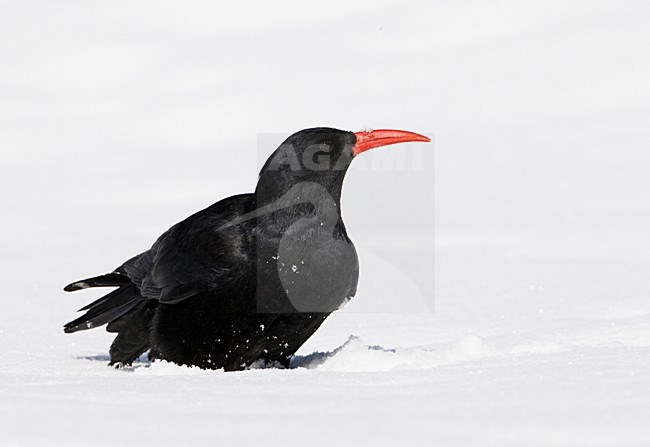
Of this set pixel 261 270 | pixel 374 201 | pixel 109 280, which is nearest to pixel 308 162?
pixel 261 270

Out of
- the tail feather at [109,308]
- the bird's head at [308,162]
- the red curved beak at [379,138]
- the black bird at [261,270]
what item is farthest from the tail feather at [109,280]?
the red curved beak at [379,138]

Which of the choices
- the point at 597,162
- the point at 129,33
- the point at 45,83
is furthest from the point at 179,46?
the point at 597,162

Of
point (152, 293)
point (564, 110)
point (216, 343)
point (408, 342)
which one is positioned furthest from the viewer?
point (564, 110)

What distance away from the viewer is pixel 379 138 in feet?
18.2

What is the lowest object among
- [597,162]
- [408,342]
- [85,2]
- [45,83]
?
[408,342]

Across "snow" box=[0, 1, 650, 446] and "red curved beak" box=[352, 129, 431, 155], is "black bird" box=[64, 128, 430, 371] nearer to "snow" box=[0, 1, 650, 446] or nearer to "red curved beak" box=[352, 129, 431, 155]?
"red curved beak" box=[352, 129, 431, 155]

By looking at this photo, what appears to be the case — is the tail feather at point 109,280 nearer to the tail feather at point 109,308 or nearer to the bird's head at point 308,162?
the tail feather at point 109,308

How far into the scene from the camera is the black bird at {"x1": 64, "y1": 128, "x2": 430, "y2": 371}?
16.3 feet

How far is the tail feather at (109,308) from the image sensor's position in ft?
18.7

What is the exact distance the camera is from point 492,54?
1609 centimetres

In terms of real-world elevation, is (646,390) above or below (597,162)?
below

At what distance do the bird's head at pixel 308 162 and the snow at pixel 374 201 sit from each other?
80 centimetres

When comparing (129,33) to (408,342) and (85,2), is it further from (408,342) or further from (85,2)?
(408,342)

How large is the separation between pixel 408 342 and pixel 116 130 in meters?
9.41
